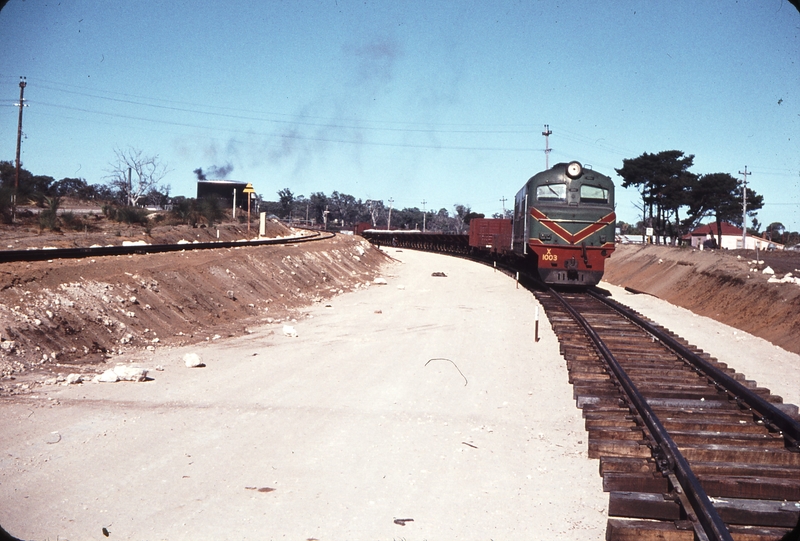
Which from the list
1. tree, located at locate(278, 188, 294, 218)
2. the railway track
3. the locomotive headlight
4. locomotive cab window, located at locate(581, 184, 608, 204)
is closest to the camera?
the railway track

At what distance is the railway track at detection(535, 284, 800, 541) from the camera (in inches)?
183

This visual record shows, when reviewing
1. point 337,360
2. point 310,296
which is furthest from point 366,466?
point 310,296

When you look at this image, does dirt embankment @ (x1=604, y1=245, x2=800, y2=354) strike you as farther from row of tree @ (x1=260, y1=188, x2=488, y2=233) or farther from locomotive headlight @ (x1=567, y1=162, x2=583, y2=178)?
row of tree @ (x1=260, y1=188, x2=488, y2=233)

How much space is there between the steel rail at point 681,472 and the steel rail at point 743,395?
1241 millimetres

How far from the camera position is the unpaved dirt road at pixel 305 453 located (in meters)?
4.77

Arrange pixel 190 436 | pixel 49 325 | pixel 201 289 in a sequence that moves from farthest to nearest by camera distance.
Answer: pixel 201 289
pixel 49 325
pixel 190 436

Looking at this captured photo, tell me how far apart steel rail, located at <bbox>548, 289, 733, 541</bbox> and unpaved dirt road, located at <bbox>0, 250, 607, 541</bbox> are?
0.67 metres

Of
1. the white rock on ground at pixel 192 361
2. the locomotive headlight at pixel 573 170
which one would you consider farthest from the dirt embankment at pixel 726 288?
the white rock on ground at pixel 192 361

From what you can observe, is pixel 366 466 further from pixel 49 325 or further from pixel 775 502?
pixel 49 325

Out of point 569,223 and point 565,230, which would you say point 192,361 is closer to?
point 565,230

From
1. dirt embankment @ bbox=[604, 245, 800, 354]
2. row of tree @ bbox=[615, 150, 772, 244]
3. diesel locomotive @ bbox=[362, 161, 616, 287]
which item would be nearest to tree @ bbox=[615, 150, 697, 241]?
row of tree @ bbox=[615, 150, 772, 244]

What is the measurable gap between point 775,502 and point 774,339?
11494 millimetres

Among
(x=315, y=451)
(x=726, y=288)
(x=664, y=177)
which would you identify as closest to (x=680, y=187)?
(x=664, y=177)

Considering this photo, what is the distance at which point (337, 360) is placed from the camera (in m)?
10.6
